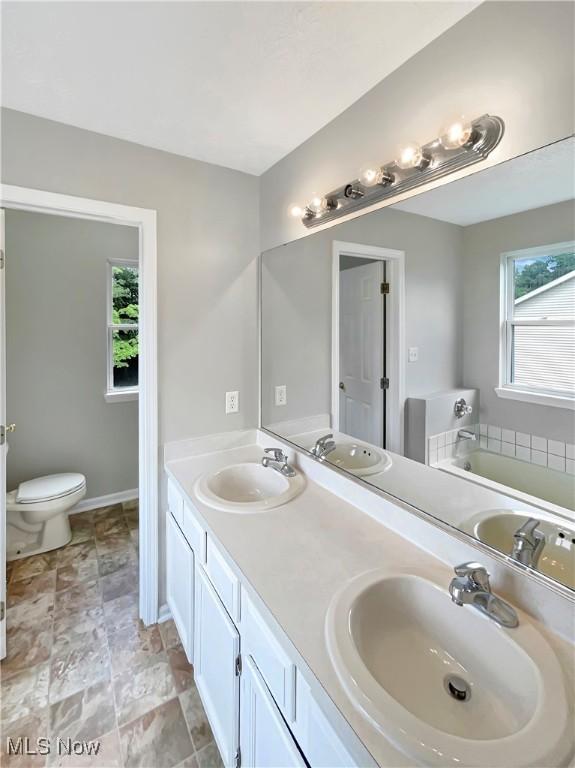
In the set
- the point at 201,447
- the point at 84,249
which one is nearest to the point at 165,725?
the point at 201,447

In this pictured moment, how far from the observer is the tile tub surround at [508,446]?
850 mm

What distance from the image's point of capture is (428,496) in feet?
3.69

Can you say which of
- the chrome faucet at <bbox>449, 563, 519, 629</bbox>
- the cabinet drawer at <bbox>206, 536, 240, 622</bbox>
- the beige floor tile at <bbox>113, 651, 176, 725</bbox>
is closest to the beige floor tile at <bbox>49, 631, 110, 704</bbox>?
the beige floor tile at <bbox>113, 651, 176, 725</bbox>

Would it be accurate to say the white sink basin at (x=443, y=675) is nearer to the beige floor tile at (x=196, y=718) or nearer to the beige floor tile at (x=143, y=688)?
the beige floor tile at (x=196, y=718)

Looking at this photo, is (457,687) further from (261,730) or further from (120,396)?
(120,396)

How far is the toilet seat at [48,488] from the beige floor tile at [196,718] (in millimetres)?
Answer: 1558

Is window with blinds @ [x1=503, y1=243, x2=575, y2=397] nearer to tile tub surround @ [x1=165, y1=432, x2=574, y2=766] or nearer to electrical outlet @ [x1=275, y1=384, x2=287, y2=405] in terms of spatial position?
Answer: tile tub surround @ [x1=165, y1=432, x2=574, y2=766]

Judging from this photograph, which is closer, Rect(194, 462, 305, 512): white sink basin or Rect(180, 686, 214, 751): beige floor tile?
Rect(180, 686, 214, 751): beige floor tile

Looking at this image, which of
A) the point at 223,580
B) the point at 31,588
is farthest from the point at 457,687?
the point at 31,588

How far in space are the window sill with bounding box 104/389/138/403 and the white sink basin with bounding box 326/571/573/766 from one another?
2.65 m

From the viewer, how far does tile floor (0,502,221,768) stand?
1.29m

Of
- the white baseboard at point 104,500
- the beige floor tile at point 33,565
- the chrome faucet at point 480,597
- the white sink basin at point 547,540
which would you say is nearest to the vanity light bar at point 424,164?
the white sink basin at point 547,540

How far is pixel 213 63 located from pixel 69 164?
78 centimetres

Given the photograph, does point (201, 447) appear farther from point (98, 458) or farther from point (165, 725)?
point (98, 458)
